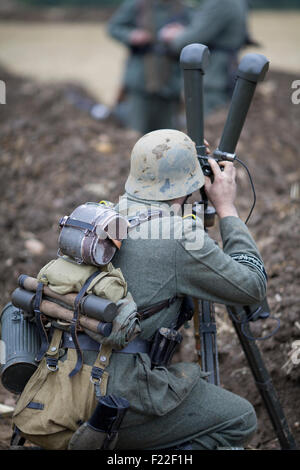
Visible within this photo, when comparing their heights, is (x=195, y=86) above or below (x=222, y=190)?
above

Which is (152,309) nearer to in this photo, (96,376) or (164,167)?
(96,376)

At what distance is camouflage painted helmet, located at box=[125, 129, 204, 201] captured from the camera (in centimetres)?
259

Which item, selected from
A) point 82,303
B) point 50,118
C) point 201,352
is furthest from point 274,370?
point 50,118

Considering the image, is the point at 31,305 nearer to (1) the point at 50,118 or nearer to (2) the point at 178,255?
(2) the point at 178,255

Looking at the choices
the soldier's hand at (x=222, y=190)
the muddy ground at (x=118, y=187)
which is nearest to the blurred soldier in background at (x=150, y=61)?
the muddy ground at (x=118, y=187)

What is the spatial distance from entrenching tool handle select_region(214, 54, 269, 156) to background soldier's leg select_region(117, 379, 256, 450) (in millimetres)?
1156

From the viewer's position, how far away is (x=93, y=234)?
235 cm

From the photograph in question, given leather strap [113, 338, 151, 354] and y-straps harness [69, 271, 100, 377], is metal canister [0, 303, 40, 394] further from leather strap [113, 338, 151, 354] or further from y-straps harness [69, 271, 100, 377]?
leather strap [113, 338, 151, 354]

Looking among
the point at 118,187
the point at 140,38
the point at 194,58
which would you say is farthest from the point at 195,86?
the point at 140,38

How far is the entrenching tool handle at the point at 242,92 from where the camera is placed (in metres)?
2.73

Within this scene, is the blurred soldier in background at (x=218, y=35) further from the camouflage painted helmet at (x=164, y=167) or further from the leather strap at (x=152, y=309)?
the leather strap at (x=152, y=309)

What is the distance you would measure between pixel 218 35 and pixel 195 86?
4549 millimetres

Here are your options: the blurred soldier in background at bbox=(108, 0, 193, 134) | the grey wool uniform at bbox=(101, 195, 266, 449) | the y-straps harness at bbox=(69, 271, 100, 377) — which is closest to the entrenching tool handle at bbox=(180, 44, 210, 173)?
the grey wool uniform at bbox=(101, 195, 266, 449)

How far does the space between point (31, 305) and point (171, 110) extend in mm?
5696
